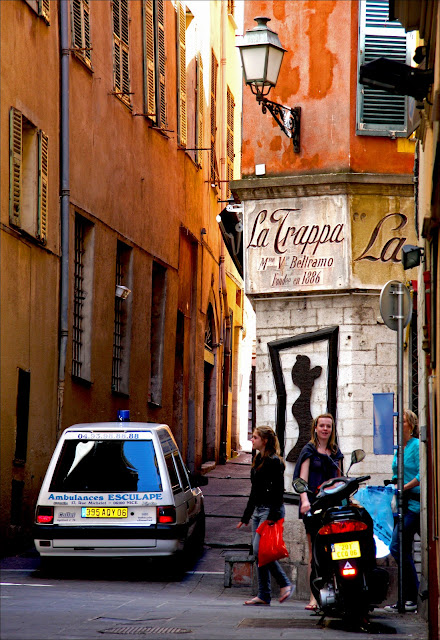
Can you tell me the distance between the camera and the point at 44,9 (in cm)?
1681

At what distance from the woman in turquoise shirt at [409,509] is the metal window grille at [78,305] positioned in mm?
8276

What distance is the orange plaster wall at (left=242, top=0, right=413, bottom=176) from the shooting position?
1358 centimetres

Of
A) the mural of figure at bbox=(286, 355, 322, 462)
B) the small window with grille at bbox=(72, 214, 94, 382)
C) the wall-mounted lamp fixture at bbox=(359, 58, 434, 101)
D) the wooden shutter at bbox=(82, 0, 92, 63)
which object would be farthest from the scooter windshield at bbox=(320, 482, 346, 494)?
the wooden shutter at bbox=(82, 0, 92, 63)

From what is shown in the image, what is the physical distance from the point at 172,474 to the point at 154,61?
11792mm

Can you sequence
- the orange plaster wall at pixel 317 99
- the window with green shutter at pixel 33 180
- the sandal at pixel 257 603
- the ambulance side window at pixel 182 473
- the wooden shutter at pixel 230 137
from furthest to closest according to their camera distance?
1. the wooden shutter at pixel 230 137
2. the window with green shutter at pixel 33 180
3. the ambulance side window at pixel 182 473
4. the orange plaster wall at pixel 317 99
5. the sandal at pixel 257 603

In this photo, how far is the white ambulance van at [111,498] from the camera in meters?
12.7

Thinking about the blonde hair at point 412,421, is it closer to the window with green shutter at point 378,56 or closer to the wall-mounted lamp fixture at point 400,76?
the wall-mounted lamp fixture at point 400,76

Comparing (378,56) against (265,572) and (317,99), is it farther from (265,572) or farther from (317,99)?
(265,572)

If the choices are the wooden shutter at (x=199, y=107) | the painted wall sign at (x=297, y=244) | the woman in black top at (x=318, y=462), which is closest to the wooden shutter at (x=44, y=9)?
the painted wall sign at (x=297, y=244)

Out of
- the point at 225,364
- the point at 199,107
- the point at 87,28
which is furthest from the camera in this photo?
the point at 225,364

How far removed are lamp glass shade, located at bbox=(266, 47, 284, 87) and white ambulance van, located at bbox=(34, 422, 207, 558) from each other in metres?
3.97

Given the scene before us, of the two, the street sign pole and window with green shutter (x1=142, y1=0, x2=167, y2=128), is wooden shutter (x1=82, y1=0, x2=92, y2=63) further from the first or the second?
the street sign pole

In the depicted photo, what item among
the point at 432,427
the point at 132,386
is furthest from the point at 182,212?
the point at 432,427

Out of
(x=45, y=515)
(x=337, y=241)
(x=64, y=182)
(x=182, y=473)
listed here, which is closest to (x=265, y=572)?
(x=45, y=515)
